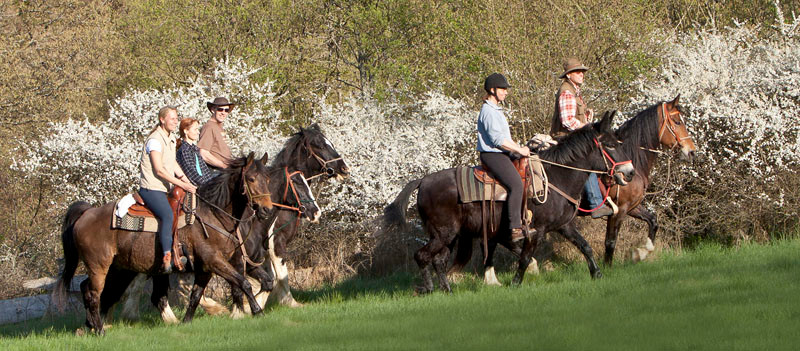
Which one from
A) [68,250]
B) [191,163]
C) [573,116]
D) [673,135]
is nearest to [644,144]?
[673,135]

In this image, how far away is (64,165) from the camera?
655 inches

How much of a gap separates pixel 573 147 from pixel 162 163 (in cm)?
485

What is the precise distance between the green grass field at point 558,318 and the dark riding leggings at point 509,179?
0.85 metres

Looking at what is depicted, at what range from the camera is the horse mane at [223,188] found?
33.2 ft

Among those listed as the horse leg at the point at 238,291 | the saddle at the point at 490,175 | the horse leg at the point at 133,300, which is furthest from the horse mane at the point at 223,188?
the saddle at the point at 490,175

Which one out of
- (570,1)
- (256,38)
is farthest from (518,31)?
(256,38)

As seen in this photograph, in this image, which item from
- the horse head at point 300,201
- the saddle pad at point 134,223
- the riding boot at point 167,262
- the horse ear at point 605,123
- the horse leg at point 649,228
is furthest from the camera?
the horse leg at point 649,228

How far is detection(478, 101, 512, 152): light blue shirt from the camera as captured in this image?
34.4ft

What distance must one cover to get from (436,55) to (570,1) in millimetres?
3719

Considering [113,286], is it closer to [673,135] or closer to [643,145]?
[643,145]

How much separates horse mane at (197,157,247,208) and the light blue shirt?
9.28ft

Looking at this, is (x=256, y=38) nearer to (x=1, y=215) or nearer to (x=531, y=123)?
(x=1, y=215)

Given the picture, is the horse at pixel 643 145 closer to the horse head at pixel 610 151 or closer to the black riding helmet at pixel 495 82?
the horse head at pixel 610 151

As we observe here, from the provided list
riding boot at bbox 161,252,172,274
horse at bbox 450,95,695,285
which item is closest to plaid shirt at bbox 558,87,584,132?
horse at bbox 450,95,695,285
